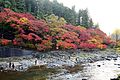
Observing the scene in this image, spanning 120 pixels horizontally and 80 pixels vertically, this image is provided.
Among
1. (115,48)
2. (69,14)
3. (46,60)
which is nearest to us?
(46,60)

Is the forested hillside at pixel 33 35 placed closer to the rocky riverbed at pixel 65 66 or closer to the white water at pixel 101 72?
the rocky riverbed at pixel 65 66

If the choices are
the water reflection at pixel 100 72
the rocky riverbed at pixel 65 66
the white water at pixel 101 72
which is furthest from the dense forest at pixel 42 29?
the white water at pixel 101 72

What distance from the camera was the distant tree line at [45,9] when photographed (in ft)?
289

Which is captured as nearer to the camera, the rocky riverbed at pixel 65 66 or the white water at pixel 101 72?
the white water at pixel 101 72

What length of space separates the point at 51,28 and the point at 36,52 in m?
15.4

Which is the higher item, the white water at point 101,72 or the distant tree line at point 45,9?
the distant tree line at point 45,9

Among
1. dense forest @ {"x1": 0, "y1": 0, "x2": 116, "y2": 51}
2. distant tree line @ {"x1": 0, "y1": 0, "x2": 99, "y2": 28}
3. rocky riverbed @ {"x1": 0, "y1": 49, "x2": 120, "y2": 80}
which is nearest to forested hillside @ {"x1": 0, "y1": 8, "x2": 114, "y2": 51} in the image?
dense forest @ {"x1": 0, "y1": 0, "x2": 116, "y2": 51}

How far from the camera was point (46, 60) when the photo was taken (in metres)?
59.9

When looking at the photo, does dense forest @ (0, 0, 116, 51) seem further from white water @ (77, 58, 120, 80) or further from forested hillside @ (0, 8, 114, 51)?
white water @ (77, 58, 120, 80)

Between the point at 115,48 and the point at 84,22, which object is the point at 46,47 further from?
the point at 84,22

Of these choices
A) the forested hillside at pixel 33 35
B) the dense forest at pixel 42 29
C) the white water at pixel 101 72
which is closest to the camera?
the white water at pixel 101 72

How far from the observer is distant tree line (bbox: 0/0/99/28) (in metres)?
88.0

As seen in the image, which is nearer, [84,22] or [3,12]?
[3,12]

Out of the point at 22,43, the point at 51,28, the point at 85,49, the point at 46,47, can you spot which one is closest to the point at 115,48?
the point at 85,49
